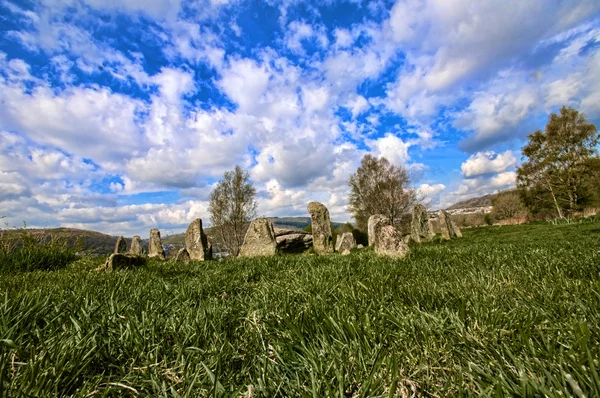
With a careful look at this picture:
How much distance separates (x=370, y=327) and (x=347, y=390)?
665mm

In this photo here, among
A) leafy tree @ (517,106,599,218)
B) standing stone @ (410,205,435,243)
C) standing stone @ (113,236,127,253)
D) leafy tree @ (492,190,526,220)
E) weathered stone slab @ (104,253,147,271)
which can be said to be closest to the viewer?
weathered stone slab @ (104,253,147,271)

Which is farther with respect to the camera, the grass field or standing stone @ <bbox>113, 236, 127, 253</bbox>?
standing stone @ <bbox>113, 236, 127, 253</bbox>

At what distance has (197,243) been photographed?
1388 cm

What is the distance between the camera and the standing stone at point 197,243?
45.0ft

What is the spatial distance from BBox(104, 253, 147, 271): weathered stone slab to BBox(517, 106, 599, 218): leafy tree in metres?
42.1

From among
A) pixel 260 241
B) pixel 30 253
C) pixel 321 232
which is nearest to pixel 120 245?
pixel 260 241

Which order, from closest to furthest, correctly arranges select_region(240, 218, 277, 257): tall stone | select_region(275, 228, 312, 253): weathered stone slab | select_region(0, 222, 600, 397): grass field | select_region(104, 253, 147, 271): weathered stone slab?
select_region(0, 222, 600, 397): grass field < select_region(104, 253, 147, 271): weathered stone slab < select_region(240, 218, 277, 257): tall stone < select_region(275, 228, 312, 253): weathered stone slab

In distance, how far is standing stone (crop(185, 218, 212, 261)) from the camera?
45.0 feet

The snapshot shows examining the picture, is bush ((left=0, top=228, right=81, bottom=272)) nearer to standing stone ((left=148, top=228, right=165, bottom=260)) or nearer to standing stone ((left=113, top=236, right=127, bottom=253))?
standing stone ((left=148, top=228, right=165, bottom=260))

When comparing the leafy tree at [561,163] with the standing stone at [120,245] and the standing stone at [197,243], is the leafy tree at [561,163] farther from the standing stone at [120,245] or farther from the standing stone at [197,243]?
the standing stone at [120,245]

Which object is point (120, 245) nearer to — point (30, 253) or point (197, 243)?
point (197, 243)

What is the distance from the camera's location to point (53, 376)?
144cm

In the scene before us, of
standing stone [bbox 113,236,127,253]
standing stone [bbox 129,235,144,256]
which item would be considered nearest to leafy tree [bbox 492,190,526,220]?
standing stone [bbox 129,235,144,256]

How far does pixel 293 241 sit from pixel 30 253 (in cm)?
1471
